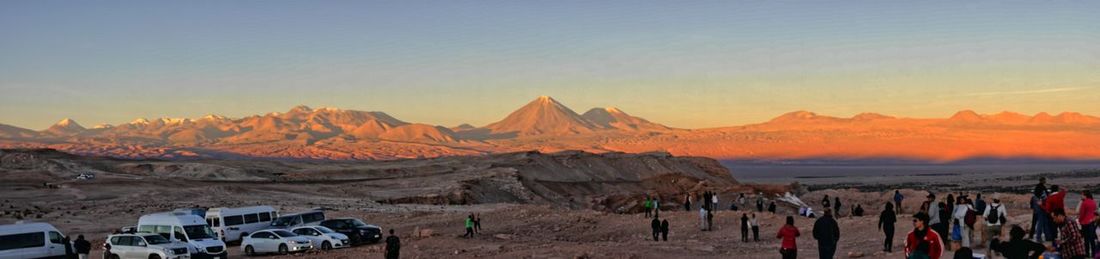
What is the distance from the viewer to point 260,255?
3238 centimetres

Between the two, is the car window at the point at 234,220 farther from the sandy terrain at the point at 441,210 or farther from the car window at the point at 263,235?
the car window at the point at 263,235

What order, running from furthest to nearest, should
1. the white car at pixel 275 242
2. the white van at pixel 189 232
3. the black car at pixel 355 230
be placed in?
the black car at pixel 355 230
the white car at pixel 275 242
the white van at pixel 189 232

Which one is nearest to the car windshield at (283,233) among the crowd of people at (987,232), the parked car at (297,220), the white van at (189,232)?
the white van at (189,232)

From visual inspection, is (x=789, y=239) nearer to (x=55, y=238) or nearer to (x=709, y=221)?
(x=709, y=221)

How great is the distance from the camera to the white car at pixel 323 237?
32438mm

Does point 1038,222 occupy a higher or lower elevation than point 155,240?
higher

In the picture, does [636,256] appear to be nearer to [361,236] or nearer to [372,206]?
[361,236]

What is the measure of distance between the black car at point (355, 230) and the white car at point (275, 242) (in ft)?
7.40

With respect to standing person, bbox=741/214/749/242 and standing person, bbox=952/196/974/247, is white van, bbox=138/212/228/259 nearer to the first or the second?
standing person, bbox=741/214/749/242

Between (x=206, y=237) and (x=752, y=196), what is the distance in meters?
44.4

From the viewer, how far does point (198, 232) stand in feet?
99.2

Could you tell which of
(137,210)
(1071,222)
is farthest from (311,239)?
(137,210)

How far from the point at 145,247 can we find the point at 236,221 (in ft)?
28.5

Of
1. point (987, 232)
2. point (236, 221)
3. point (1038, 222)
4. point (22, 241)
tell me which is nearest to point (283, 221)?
point (236, 221)
